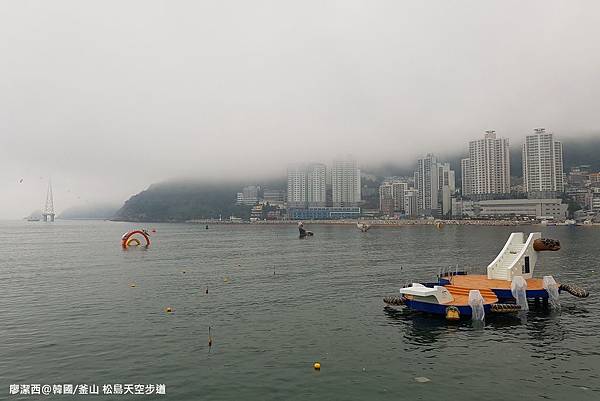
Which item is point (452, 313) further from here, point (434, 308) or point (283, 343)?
point (283, 343)

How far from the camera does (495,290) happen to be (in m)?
48.6

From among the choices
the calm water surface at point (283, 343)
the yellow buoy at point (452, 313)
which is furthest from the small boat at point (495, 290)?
the calm water surface at point (283, 343)

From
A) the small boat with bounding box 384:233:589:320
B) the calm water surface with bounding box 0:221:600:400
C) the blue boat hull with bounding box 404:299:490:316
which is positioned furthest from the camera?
the small boat with bounding box 384:233:589:320

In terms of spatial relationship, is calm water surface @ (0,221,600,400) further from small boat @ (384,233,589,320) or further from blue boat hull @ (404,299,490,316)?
small boat @ (384,233,589,320)

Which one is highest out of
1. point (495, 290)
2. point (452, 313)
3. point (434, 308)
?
point (495, 290)

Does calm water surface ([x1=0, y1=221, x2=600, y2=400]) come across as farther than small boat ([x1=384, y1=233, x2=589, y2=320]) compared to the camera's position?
No

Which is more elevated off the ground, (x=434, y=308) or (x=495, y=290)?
(x=495, y=290)

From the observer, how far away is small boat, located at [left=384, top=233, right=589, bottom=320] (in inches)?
1681

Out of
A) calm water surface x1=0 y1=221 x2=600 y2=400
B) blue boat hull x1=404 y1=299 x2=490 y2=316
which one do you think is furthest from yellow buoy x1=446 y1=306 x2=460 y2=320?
calm water surface x1=0 y1=221 x2=600 y2=400

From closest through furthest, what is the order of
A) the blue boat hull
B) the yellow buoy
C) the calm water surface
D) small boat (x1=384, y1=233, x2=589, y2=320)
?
the calm water surface → the yellow buoy → the blue boat hull → small boat (x1=384, y1=233, x2=589, y2=320)

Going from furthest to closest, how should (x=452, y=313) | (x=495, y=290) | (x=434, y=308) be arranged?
(x=495, y=290), (x=434, y=308), (x=452, y=313)

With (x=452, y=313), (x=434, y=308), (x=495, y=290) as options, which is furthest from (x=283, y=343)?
(x=495, y=290)

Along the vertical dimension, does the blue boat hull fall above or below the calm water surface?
above

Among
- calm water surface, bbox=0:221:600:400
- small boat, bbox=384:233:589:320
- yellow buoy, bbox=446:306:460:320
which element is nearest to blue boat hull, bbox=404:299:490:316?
small boat, bbox=384:233:589:320
